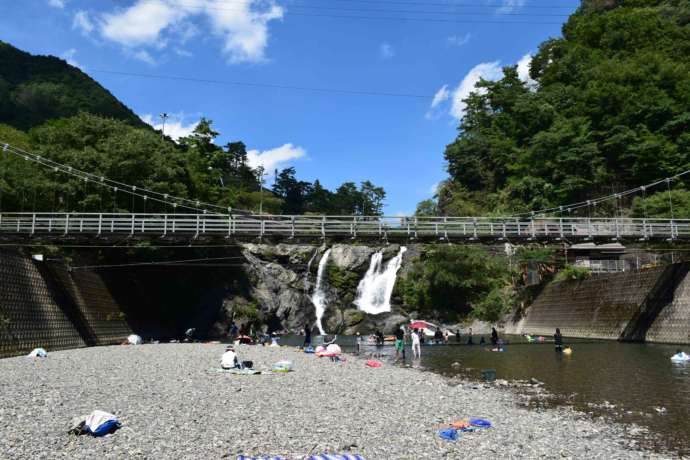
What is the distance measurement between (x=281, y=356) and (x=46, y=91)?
9915 centimetres

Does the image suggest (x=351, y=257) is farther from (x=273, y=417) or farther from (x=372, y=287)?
(x=273, y=417)

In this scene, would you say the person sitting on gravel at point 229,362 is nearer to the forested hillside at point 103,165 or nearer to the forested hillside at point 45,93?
the forested hillside at point 103,165

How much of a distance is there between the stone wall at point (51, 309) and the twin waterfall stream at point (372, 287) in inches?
864

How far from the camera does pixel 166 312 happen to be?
42906 mm

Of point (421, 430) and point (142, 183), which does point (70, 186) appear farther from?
point (421, 430)

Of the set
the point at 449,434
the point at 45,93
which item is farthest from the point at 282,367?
the point at 45,93

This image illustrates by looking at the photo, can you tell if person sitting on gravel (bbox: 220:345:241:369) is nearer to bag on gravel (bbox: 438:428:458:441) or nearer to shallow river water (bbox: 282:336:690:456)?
shallow river water (bbox: 282:336:690:456)

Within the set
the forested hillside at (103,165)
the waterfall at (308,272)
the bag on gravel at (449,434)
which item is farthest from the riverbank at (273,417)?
the waterfall at (308,272)

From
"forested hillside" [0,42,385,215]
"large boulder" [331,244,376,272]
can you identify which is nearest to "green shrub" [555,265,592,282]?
"large boulder" [331,244,376,272]

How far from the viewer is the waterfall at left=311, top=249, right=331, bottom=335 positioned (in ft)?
Result: 168

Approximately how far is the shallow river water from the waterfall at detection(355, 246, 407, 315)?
2142 cm

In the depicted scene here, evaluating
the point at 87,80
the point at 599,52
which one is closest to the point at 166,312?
the point at 599,52

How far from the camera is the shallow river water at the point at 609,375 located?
11070 millimetres

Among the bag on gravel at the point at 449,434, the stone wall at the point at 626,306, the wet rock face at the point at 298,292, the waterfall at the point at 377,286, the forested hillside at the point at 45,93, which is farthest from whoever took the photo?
the forested hillside at the point at 45,93
